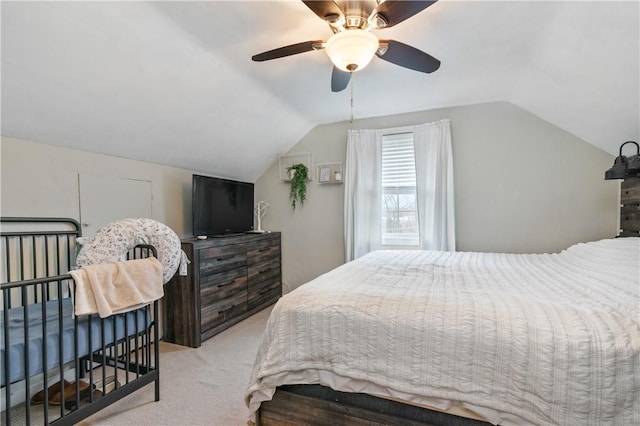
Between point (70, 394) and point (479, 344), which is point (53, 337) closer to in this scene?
point (70, 394)

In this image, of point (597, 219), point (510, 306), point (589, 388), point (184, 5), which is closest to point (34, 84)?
point (184, 5)

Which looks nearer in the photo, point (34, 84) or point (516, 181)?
point (34, 84)

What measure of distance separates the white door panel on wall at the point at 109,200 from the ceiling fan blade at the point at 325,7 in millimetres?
2201

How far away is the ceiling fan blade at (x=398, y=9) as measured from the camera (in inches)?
54.2

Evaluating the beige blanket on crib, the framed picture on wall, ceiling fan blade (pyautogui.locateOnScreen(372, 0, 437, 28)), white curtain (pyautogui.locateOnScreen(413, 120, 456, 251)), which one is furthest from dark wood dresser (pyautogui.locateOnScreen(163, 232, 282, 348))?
ceiling fan blade (pyautogui.locateOnScreen(372, 0, 437, 28))

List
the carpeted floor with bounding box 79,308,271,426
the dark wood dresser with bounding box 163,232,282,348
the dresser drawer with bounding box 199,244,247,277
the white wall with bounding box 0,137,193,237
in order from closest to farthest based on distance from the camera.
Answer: the carpeted floor with bounding box 79,308,271,426
the white wall with bounding box 0,137,193,237
the dark wood dresser with bounding box 163,232,282,348
the dresser drawer with bounding box 199,244,247,277

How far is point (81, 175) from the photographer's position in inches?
94.7

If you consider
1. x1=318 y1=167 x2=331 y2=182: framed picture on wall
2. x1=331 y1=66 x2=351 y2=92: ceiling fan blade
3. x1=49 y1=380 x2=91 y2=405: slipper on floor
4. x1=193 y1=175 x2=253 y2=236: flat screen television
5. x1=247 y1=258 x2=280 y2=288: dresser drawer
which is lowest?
x1=49 y1=380 x2=91 y2=405: slipper on floor

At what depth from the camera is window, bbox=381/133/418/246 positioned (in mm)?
3691

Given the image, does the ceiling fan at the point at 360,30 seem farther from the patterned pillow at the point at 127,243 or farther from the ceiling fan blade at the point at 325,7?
the patterned pillow at the point at 127,243

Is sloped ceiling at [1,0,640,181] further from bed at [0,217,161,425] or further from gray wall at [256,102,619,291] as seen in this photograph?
bed at [0,217,161,425]

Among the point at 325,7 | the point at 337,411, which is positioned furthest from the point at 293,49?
the point at 337,411

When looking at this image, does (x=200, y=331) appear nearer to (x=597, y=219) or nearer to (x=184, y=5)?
(x=184, y=5)

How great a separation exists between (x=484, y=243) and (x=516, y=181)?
2.42 feet
